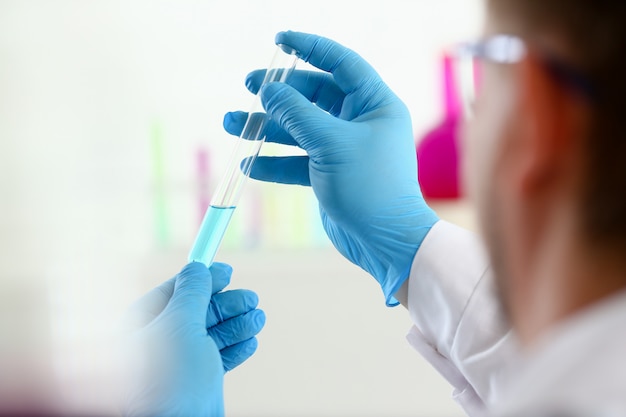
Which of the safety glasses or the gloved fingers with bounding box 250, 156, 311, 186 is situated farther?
the gloved fingers with bounding box 250, 156, 311, 186

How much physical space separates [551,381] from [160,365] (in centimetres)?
52

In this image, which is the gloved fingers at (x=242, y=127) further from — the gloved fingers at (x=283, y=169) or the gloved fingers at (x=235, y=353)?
the gloved fingers at (x=235, y=353)

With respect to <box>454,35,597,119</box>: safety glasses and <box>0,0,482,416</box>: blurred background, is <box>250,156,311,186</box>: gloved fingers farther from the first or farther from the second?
<box>0,0,482,416</box>: blurred background

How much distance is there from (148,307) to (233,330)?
0.13 m

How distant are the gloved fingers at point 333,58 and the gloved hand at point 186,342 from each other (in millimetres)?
354

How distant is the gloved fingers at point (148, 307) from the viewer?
0.93 metres

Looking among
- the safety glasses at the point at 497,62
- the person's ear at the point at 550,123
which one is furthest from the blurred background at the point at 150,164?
the person's ear at the point at 550,123

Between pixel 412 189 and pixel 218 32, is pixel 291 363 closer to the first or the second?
pixel 218 32

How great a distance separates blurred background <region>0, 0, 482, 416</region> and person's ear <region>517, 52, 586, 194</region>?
5.58 ft

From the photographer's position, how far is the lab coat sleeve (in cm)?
86

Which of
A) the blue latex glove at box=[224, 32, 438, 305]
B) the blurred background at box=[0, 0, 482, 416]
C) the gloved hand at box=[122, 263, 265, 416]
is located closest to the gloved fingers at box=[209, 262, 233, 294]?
the gloved hand at box=[122, 263, 265, 416]

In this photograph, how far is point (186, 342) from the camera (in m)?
0.83

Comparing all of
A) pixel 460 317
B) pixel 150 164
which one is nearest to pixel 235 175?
pixel 460 317

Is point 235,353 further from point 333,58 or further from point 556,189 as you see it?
point 556,189
